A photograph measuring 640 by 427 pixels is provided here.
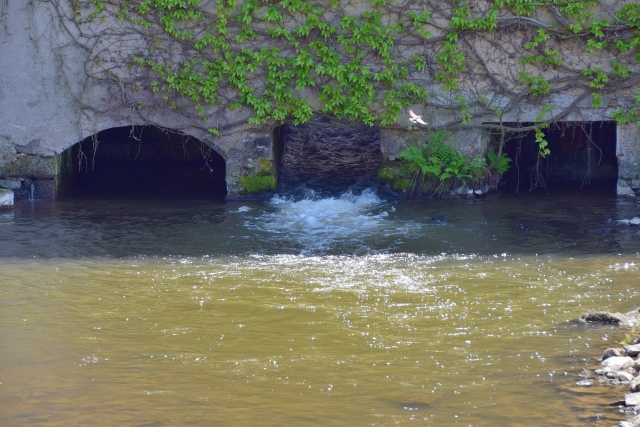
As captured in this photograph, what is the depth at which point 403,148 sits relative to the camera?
11.3 m

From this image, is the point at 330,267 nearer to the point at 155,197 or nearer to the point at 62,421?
the point at 62,421

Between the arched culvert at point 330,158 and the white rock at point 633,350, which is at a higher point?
the arched culvert at point 330,158

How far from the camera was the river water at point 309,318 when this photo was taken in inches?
169

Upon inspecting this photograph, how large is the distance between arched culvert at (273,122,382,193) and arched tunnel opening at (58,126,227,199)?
1.28 m

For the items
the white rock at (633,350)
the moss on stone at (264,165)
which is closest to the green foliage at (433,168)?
the moss on stone at (264,165)

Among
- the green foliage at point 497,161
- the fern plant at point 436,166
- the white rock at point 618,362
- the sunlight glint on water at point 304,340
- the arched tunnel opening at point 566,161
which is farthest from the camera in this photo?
the arched tunnel opening at point 566,161

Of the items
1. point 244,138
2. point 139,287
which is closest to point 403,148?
point 244,138

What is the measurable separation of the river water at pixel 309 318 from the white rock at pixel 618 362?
0.13 m

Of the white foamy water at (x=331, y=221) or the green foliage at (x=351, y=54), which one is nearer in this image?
the white foamy water at (x=331, y=221)

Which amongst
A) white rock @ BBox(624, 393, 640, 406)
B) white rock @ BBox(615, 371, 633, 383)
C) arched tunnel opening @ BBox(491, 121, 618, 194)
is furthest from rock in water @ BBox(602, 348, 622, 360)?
arched tunnel opening @ BBox(491, 121, 618, 194)

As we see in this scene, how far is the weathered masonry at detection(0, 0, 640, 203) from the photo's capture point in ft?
35.0

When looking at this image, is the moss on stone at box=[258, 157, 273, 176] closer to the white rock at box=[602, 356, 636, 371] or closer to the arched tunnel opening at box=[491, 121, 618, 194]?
the arched tunnel opening at box=[491, 121, 618, 194]

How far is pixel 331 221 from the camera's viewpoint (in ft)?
32.3

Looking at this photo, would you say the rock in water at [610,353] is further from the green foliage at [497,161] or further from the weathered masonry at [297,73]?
the green foliage at [497,161]
